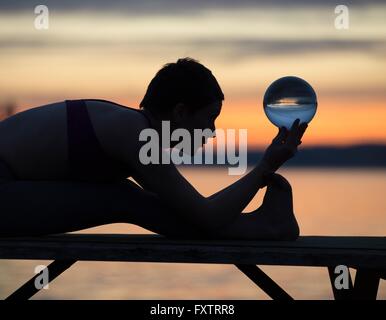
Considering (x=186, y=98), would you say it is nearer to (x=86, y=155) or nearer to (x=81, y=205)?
(x=86, y=155)

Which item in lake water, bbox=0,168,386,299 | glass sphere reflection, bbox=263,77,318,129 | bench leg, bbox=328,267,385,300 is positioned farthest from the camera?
lake water, bbox=0,168,386,299

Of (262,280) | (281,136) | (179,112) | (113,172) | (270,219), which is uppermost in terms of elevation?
(179,112)

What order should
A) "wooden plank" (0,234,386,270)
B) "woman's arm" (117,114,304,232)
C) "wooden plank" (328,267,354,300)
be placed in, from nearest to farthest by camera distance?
"wooden plank" (0,234,386,270)
"woman's arm" (117,114,304,232)
"wooden plank" (328,267,354,300)

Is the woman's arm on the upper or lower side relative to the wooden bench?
upper

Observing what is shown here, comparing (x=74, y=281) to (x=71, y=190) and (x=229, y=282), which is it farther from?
(x=71, y=190)

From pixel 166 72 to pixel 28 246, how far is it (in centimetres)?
93

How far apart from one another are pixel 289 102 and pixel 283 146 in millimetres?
229

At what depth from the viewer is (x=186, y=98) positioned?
4051 mm

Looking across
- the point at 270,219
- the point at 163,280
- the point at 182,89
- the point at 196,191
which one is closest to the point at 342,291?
the point at 270,219

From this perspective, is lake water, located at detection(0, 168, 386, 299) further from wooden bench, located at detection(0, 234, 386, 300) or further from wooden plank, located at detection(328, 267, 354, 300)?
wooden bench, located at detection(0, 234, 386, 300)

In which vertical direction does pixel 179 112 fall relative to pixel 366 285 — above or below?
above

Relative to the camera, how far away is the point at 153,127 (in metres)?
3.99

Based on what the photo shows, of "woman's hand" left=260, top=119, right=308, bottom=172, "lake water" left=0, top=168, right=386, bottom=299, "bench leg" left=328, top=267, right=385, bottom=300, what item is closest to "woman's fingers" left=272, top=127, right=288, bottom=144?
"woman's hand" left=260, top=119, right=308, bottom=172

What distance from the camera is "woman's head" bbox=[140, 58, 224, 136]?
405 centimetres
